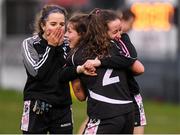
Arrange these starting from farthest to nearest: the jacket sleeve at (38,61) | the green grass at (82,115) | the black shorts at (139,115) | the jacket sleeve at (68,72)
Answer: the green grass at (82,115)
the black shorts at (139,115)
the jacket sleeve at (38,61)
the jacket sleeve at (68,72)

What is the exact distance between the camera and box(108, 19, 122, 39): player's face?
7.00 metres

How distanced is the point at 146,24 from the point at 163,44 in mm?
1637

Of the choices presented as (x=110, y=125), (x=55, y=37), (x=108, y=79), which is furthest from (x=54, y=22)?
(x=110, y=125)

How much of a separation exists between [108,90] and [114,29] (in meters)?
0.57

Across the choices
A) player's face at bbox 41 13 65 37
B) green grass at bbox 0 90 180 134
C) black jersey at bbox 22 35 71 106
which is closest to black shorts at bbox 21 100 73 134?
black jersey at bbox 22 35 71 106

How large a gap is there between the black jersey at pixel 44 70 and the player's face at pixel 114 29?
0.79 meters

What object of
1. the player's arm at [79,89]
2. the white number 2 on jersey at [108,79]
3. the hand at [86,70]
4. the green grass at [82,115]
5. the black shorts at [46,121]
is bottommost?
the green grass at [82,115]

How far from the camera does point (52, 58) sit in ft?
25.0

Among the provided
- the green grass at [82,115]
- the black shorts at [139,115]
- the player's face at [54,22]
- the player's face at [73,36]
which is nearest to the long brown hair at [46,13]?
the player's face at [54,22]

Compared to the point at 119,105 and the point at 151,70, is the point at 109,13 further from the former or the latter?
the point at 151,70

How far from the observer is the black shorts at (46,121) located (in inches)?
307

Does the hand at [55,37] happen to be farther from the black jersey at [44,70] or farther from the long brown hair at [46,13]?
the long brown hair at [46,13]

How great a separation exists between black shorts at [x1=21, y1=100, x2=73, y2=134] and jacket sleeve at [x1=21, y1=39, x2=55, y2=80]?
364mm

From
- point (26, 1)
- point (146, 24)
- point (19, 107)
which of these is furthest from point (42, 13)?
point (26, 1)
